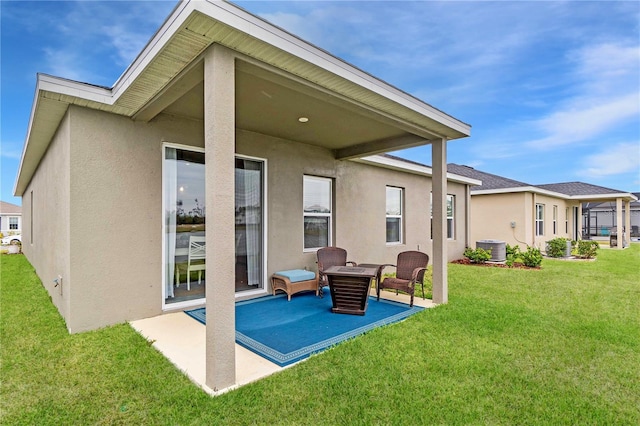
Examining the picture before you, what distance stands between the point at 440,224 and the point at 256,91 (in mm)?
3943

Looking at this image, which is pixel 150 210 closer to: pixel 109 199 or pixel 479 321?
pixel 109 199

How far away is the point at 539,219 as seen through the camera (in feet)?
50.4

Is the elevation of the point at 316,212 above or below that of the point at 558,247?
above

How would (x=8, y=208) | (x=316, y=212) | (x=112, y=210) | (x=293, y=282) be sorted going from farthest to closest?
(x=8, y=208)
(x=316, y=212)
(x=293, y=282)
(x=112, y=210)

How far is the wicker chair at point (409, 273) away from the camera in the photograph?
5.50 m

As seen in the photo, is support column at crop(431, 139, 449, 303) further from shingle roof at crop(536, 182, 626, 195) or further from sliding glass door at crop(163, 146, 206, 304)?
shingle roof at crop(536, 182, 626, 195)

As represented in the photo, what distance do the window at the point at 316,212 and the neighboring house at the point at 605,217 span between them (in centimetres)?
2660

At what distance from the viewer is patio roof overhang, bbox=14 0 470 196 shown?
9.05 feet

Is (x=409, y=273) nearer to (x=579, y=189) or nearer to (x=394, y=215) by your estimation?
(x=394, y=215)

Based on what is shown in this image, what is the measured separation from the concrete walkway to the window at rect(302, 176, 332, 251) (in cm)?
328

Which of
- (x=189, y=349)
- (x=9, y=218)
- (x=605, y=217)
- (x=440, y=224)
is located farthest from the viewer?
(x=9, y=218)

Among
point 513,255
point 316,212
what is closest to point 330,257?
point 316,212

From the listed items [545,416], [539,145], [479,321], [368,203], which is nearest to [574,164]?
[539,145]

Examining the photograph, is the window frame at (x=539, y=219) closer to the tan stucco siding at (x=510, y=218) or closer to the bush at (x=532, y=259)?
the tan stucco siding at (x=510, y=218)
